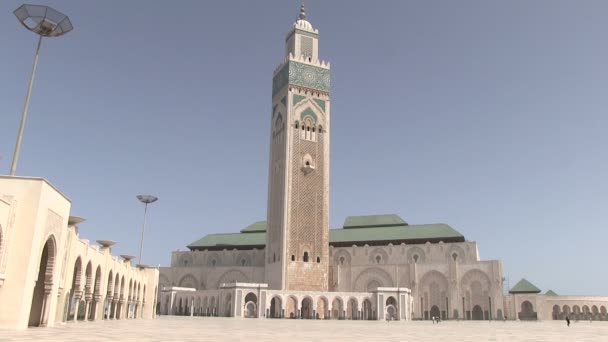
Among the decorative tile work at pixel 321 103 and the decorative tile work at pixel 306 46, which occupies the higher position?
the decorative tile work at pixel 306 46

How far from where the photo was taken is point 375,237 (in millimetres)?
48250

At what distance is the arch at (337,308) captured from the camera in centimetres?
3894

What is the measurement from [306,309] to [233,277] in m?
11.3

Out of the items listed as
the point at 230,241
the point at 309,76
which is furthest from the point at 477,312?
the point at 230,241

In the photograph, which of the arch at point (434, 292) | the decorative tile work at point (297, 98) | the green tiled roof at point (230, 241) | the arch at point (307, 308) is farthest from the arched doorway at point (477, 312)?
the decorative tile work at point (297, 98)

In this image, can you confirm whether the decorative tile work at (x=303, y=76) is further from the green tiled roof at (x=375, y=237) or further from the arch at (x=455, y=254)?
the arch at (x=455, y=254)

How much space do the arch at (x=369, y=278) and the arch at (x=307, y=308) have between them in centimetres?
698

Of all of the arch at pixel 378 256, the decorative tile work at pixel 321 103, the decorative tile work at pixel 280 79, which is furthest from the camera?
the arch at pixel 378 256

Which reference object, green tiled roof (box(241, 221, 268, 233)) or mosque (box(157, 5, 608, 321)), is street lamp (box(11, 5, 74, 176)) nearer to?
mosque (box(157, 5, 608, 321))

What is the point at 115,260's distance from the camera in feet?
75.2

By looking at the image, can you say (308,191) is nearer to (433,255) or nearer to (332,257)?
(332,257)

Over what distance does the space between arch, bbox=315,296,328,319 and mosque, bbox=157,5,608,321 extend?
83 mm

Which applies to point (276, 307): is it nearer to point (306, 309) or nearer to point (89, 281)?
point (306, 309)

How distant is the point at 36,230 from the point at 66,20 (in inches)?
250
